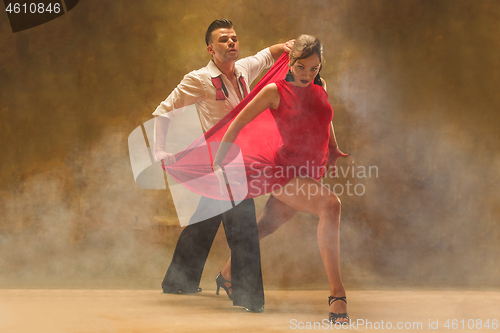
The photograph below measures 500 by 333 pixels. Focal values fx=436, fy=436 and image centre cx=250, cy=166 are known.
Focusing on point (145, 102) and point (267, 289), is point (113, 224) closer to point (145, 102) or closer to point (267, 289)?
point (145, 102)

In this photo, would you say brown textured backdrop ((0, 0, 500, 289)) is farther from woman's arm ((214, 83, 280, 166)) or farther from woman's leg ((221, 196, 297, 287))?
woman's arm ((214, 83, 280, 166))

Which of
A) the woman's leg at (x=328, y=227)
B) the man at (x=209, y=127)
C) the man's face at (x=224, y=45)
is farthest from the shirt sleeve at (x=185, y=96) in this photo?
the woman's leg at (x=328, y=227)

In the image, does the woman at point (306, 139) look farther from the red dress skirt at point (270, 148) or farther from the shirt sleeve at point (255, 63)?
the shirt sleeve at point (255, 63)

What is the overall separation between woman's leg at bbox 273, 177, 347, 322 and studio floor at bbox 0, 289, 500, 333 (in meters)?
0.19

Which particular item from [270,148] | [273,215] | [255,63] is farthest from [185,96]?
[273,215]

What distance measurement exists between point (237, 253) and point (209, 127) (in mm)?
783

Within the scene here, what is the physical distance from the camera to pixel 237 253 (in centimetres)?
253

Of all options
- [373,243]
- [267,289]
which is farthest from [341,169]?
[267,289]

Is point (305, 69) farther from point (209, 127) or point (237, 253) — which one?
point (237, 253)

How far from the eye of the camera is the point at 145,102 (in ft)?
11.1

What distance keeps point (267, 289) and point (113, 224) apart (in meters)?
1.29

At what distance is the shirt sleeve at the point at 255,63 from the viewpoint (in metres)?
2.79

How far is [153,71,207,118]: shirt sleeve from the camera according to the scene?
2.64m

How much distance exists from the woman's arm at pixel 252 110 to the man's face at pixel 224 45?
41 centimetres
